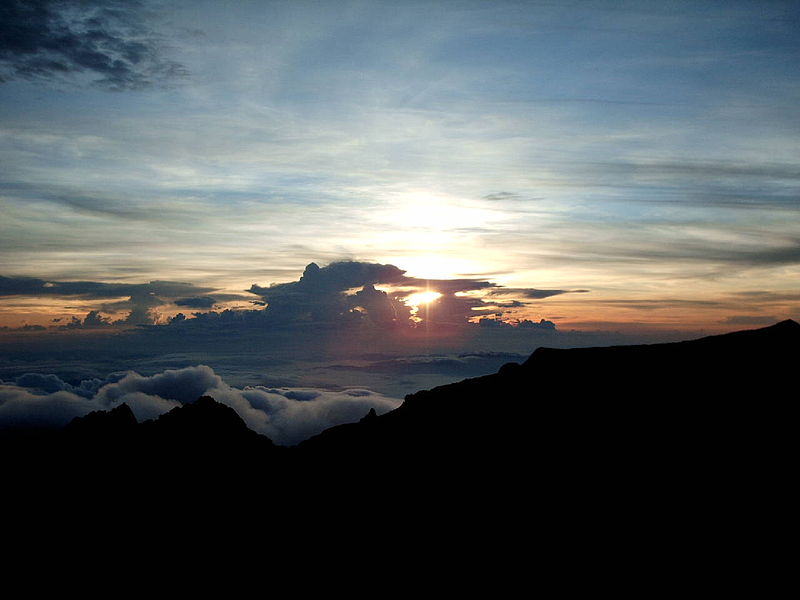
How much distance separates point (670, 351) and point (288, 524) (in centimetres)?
9417

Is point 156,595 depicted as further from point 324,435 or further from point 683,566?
point 683,566

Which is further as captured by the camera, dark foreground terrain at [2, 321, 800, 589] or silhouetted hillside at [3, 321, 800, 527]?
silhouetted hillside at [3, 321, 800, 527]

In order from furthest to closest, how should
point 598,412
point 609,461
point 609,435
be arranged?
point 598,412
point 609,435
point 609,461

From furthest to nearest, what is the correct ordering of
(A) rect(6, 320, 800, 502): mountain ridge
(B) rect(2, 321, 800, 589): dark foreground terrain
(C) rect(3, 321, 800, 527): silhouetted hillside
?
(A) rect(6, 320, 800, 502): mountain ridge → (C) rect(3, 321, 800, 527): silhouetted hillside → (B) rect(2, 321, 800, 589): dark foreground terrain

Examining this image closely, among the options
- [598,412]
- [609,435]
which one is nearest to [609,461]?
[609,435]

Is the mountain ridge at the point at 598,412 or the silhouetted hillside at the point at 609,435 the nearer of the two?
the silhouetted hillside at the point at 609,435

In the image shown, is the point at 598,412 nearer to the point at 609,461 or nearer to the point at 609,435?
the point at 609,435

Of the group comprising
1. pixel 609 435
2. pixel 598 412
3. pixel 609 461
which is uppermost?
pixel 598 412

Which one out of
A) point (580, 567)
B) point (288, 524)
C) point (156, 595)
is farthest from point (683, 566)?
point (156, 595)

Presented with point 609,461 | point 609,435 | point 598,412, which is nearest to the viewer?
point 609,461

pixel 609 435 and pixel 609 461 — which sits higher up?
pixel 609 435

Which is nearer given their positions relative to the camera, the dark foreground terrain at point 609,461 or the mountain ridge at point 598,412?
the dark foreground terrain at point 609,461

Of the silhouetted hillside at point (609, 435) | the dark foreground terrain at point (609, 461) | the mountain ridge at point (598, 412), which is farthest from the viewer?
the mountain ridge at point (598, 412)

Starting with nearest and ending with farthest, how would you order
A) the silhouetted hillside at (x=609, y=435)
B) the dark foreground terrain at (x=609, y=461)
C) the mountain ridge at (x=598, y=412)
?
the dark foreground terrain at (x=609, y=461)
the silhouetted hillside at (x=609, y=435)
the mountain ridge at (x=598, y=412)
